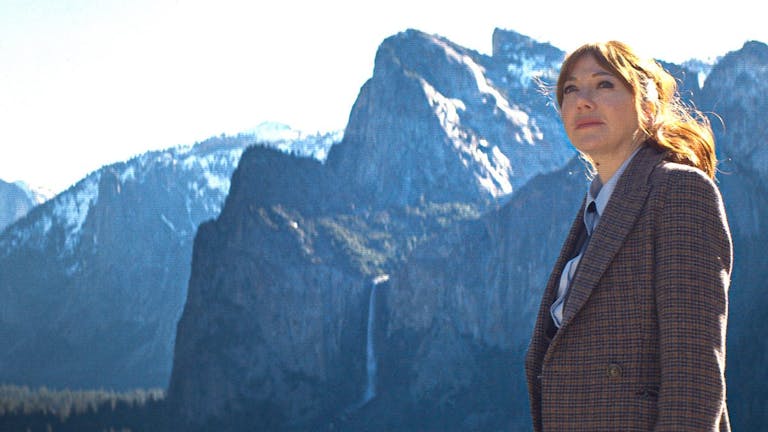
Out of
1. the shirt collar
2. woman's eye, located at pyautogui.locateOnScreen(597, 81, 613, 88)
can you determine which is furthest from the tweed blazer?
woman's eye, located at pyautogui.locateOnScreen(597, 81, 613, 88)

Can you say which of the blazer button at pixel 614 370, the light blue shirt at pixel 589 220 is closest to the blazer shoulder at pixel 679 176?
the light blue shirt at pixel 589 220

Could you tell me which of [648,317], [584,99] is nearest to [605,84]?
[584,99]

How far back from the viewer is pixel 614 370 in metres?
5.75

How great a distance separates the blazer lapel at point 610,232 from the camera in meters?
5.88

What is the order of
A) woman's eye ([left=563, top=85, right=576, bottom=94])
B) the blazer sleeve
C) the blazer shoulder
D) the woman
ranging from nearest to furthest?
the blazer sleeve
the woman
the blazer shoulder
woman's eye ([left=563, top=85, right=576, bottom=94])

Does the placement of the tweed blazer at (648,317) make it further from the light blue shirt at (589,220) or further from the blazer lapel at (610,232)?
the light blue shirt at (589,220)

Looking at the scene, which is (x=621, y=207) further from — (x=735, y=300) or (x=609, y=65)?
(x=735, y=300)

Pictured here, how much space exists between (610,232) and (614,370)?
2.39ft

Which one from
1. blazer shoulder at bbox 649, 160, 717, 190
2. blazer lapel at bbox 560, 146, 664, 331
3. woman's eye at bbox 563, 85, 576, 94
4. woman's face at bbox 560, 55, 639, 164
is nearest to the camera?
blazer shoulder at bbox 649, 160, 717, 190

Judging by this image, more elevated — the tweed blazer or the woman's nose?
the woman's nose

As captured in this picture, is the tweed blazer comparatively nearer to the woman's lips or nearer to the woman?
the woman

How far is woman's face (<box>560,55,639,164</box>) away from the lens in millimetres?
6309

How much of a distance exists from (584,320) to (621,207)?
63 cm

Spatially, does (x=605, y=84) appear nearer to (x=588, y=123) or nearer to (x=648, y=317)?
(x=588, y=123)
